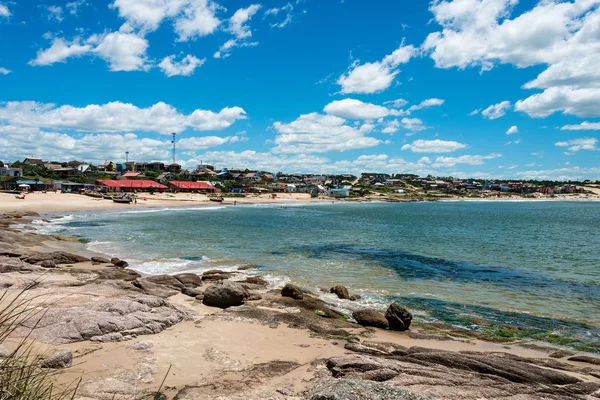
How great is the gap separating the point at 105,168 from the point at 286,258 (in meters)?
164

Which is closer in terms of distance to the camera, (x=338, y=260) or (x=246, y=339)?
(x=246, y=339)

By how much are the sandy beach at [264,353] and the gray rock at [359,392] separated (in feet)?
0.10

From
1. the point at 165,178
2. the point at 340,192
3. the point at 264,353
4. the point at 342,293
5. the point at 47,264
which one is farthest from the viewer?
the point at 340,192

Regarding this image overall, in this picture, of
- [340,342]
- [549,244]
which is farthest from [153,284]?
[549,244]

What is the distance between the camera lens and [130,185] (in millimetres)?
118938

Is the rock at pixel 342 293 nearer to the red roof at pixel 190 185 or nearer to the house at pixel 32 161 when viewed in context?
the red roof at pixel 190 185

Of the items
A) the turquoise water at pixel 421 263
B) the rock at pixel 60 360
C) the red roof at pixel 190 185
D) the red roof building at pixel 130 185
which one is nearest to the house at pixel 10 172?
the red roof building at pixel 130 185

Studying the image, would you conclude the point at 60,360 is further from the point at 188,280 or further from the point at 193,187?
the point at 193,187

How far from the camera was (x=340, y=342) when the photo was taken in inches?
527

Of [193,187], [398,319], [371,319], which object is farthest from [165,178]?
[398,319]

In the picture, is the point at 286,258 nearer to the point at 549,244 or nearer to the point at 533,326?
the point at 533,326

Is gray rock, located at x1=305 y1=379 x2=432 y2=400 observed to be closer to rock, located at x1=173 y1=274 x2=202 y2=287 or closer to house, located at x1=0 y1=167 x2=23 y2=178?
rock, located at x1=173 y1=274 x2=202 y2=287

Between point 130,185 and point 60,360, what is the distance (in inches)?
4691

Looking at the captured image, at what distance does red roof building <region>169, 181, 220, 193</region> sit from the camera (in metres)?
132
